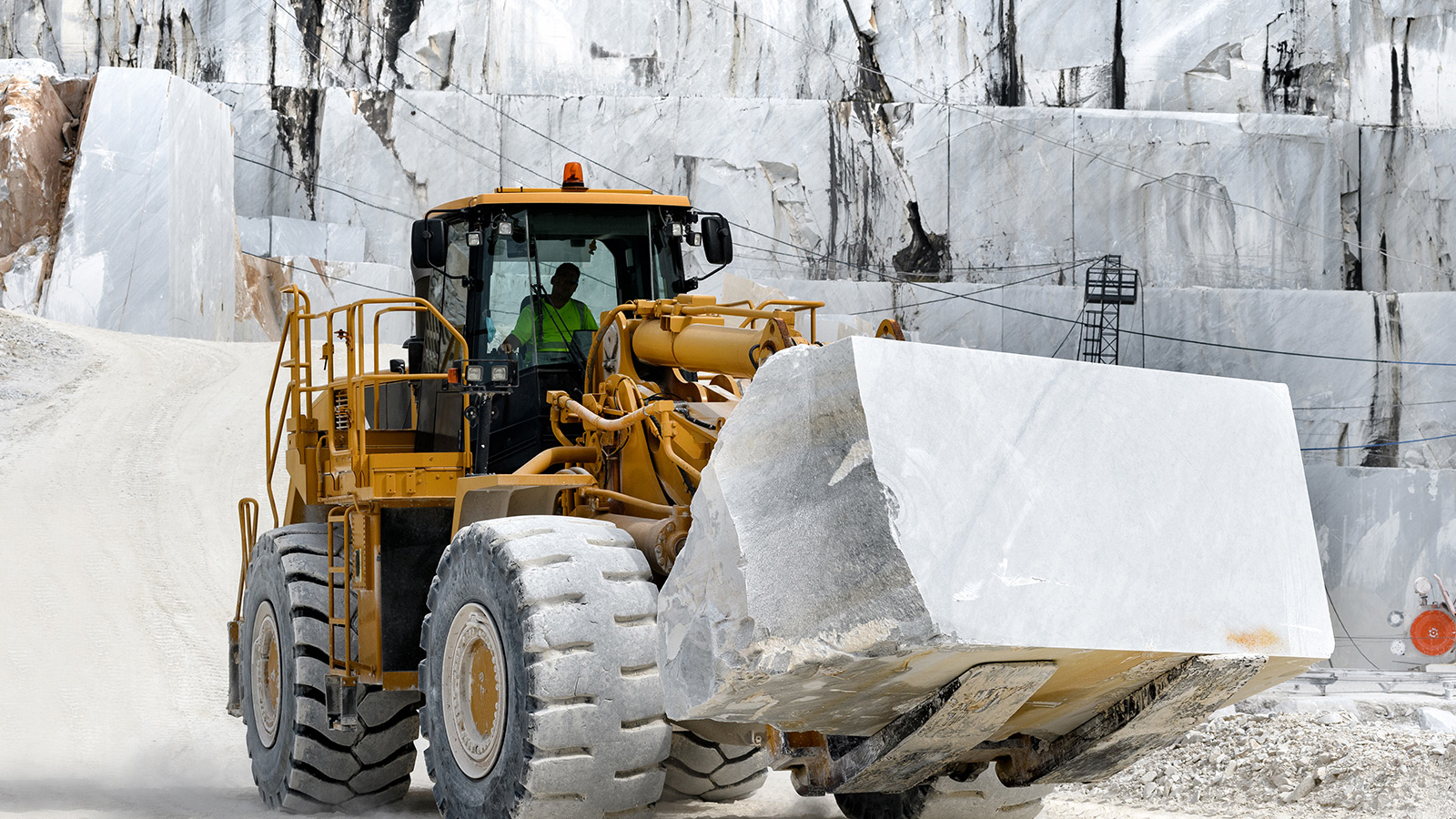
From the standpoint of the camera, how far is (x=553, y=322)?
24.0ft

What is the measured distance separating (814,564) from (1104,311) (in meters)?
28.1

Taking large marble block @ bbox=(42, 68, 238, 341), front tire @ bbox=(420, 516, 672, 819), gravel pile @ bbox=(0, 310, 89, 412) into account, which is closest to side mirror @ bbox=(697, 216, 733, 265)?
front tire @ bbox=(420, 516, 672, 819)

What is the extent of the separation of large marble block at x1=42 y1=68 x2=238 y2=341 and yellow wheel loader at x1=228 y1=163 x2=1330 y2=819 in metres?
21.9

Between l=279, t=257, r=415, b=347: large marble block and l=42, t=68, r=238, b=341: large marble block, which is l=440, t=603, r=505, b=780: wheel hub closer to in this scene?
l=42, t=68, r=238, b=341: large marble block

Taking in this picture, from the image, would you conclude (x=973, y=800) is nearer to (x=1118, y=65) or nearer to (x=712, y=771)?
(x=712, y=771)

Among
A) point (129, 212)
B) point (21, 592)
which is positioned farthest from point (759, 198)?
point (21, 592)

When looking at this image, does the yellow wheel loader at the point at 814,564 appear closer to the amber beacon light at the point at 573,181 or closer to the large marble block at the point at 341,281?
the amber beacon light at the point at 573,181

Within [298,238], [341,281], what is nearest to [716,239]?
[341,281]

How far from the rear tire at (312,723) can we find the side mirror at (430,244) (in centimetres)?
172

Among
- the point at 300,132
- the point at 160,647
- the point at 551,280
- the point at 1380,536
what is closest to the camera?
the point at 551,280

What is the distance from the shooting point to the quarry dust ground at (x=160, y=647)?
7.36 meters

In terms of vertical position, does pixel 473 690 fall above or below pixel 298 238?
below

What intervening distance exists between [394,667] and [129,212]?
22.8 meters

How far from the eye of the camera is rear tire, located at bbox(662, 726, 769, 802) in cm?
714
